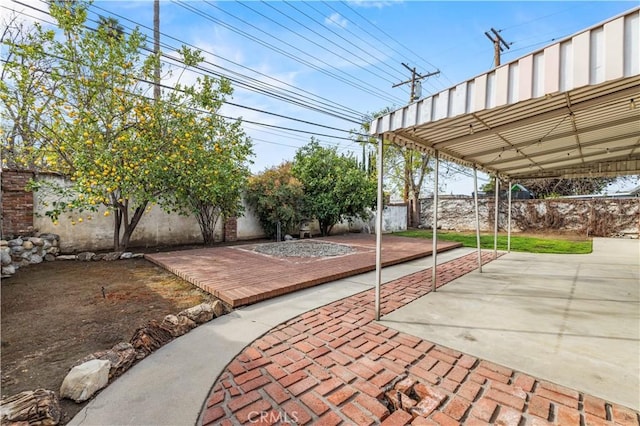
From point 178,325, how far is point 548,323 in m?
3.82

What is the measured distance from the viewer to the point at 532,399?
183 cm

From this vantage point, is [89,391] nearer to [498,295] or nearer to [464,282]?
[498,295]

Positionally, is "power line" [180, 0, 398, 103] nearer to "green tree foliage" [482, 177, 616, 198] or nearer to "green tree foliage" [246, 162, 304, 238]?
"green tree foliage" [246, 162, 304, 238]

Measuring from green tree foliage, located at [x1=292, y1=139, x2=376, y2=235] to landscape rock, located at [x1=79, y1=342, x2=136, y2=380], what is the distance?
8.24 meters

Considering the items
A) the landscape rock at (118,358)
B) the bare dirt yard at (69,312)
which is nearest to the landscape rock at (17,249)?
the bare dirt yard at (69,312)

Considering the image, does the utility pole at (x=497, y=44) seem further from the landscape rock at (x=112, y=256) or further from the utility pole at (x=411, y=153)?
the landscape rock at (x=112, y=256)

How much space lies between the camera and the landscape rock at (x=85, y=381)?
72.7 inches

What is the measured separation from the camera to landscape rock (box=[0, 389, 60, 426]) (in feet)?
4.89

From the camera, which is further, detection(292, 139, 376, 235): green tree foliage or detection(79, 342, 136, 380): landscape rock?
detection(292, 139, 376, 235): green tree foliage

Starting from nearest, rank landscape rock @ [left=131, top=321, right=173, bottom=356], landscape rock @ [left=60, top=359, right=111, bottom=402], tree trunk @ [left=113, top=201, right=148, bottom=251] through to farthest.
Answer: landscape rock @ [left=60, top=359, right=111, bottom=402]
landscape rock @ [left=131, top=321, right=173, bottom=356]
tree trunk @ [left=113, top=201, right=148, bottom=251]

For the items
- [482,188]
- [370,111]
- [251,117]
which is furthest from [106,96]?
[482,188]

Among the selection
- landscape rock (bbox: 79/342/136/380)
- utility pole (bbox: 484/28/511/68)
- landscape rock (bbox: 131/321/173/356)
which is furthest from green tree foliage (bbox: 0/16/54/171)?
utility pole (bbox: 484/28/511/68)

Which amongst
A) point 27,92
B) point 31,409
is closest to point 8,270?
point 27,92

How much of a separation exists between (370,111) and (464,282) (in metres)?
14.3
